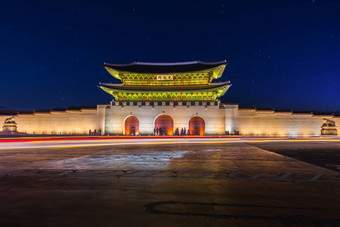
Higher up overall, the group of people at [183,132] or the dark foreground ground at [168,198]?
the group of people at [183,132]

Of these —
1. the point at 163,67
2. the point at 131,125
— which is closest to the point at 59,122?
the point at 131,125

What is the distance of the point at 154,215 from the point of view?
330 centimetres

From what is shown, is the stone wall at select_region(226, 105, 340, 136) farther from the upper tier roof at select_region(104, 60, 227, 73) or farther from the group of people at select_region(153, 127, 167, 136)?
the group of people at select_region(153, 127, 167, 136)

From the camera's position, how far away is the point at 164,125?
98.5ft

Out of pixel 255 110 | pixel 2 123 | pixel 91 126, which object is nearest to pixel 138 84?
pixel 91 126

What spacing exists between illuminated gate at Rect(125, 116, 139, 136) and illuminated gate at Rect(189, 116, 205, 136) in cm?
919

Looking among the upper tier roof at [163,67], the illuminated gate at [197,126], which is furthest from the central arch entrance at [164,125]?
the upper tier roof at [163,67]

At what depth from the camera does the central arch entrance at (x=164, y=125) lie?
29891 mm

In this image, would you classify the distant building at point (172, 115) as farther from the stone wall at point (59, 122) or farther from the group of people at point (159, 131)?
the group of people at point (159, 131)

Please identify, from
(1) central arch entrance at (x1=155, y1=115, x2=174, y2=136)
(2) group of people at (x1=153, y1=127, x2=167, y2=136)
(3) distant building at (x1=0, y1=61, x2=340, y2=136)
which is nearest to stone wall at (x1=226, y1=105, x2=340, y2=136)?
(3) distant building at (x1=0, y1=61, x2=340, y2=136)

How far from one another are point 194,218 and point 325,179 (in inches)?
206

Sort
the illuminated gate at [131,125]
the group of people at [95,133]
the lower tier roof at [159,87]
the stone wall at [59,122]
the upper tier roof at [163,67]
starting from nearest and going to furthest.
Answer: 1. the group of people at [95,133]
2. the lower tier roof at [159,87]
3. the stone wall at [59,122]
4. the illuminated gate at [131,125]
5. the upper tier roof at [163,67]

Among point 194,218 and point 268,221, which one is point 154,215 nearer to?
point 194,218

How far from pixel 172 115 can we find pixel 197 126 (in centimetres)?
458
